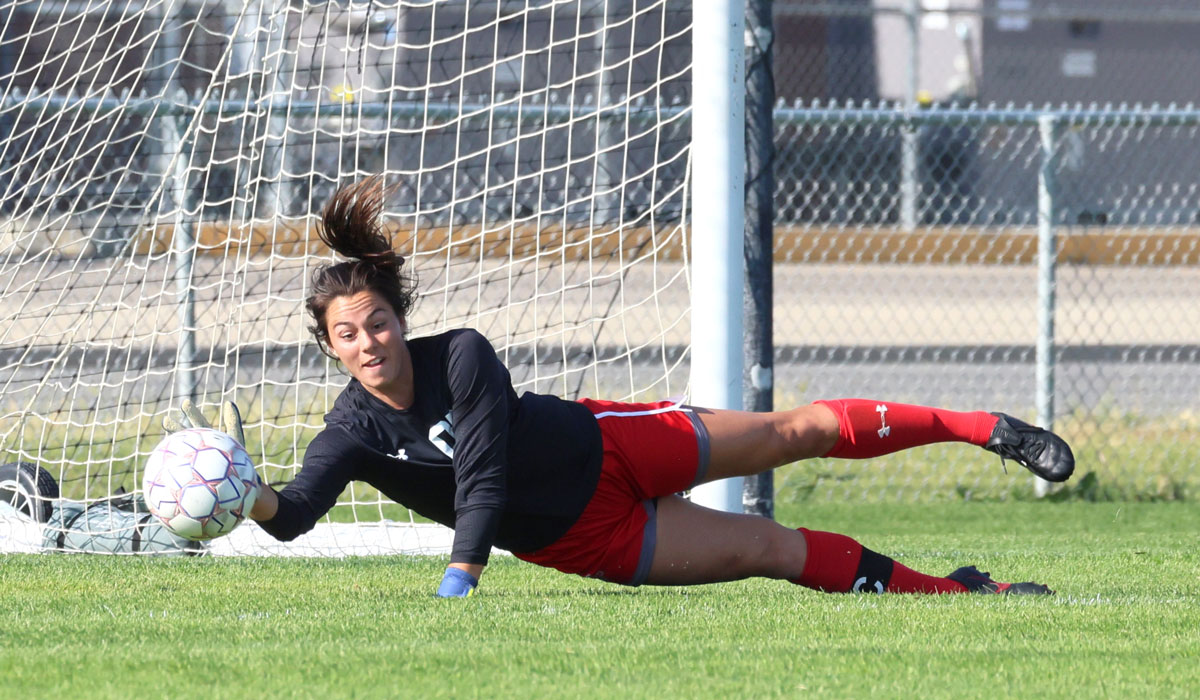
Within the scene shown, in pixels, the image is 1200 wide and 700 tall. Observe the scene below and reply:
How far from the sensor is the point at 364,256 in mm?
4477

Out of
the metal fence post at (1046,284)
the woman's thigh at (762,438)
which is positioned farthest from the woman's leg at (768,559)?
the metal fence post at (1046,284)

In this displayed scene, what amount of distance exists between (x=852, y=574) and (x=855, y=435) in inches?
16.9

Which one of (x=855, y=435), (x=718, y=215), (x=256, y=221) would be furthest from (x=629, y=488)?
(x=256, y=221)

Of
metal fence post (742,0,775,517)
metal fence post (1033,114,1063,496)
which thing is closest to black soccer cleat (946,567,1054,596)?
metal fence post (742,0,775,517)

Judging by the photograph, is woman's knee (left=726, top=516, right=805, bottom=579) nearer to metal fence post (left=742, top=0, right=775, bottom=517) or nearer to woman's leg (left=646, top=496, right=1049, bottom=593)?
woman's leg (left=646, top=496, right=1049, bottom=593)

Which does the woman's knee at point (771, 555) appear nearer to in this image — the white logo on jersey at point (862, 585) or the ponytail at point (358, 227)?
the white logo on jersey at point (862, 585)

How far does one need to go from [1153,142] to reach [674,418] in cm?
1411

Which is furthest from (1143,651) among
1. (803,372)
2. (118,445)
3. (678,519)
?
(803,372)

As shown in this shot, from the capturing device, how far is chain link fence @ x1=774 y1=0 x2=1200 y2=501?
8.27 m

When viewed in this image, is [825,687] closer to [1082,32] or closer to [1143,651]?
[1143,651]


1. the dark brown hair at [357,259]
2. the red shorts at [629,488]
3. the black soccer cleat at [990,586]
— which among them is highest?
the dark brown hair at [357,259]

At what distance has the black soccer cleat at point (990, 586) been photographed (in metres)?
4.59

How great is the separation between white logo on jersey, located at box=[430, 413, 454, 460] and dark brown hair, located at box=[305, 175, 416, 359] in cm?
34

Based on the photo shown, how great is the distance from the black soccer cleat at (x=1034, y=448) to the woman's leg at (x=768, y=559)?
36 centimetres
